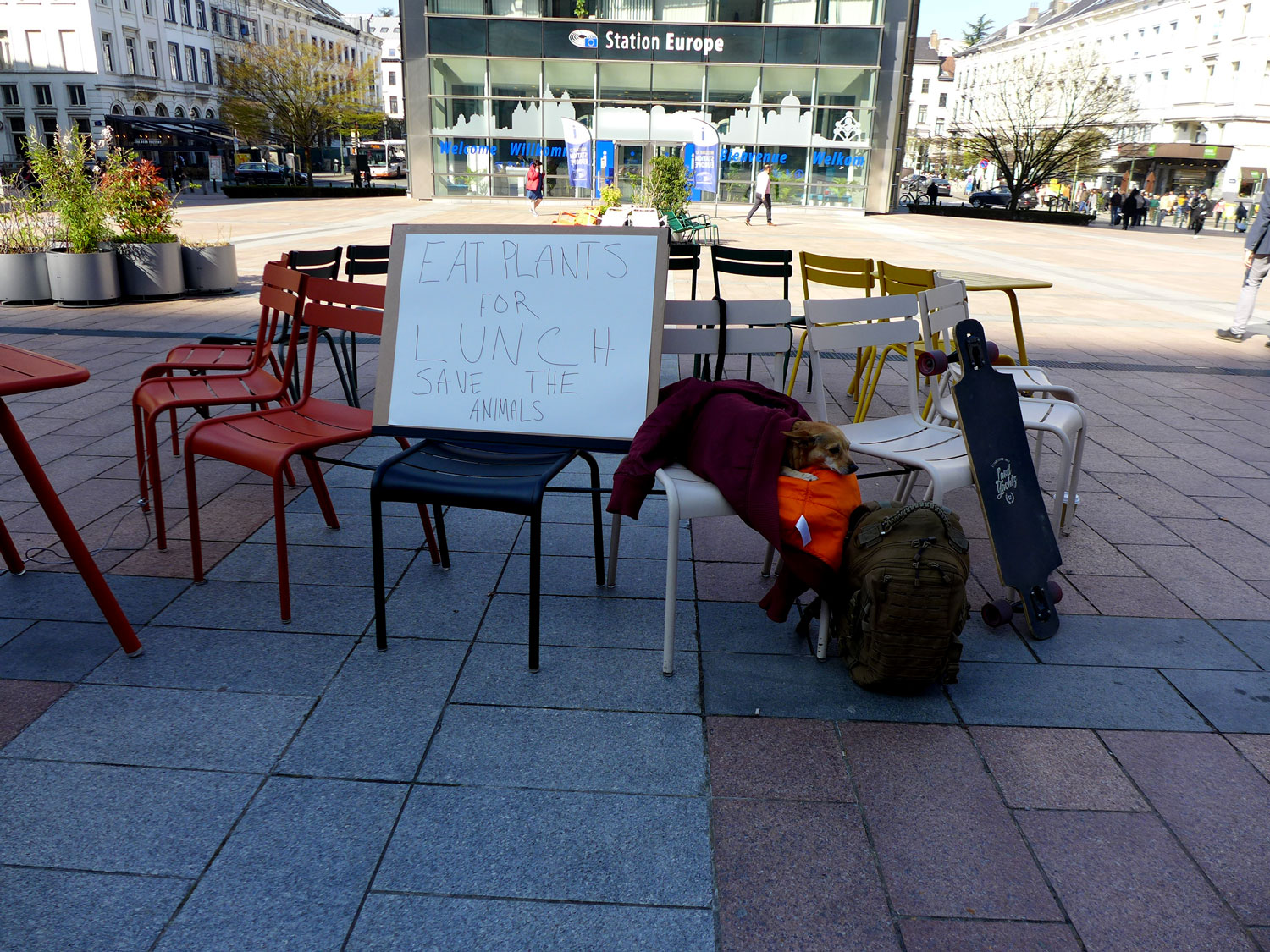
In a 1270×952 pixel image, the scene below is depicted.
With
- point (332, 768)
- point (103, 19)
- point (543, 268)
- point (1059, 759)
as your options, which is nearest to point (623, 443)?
point (543, 268)

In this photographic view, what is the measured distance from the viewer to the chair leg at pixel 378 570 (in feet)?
9.37

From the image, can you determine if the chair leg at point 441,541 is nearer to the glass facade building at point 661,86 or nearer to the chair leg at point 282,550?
the chair leg at point 282,550

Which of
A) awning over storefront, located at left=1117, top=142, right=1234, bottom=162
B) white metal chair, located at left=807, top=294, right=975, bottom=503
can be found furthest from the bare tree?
white metal chair, located at left=807, top=294, right=975, bottom=503

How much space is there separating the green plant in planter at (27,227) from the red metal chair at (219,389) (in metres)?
6.91

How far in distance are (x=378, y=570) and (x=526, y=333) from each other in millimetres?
1060

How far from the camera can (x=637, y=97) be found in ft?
92.5

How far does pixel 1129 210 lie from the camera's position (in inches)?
1240

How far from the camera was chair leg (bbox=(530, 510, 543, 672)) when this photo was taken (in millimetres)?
2738

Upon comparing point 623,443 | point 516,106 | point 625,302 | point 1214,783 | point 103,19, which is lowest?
point 1214,783

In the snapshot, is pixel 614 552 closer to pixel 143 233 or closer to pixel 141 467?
pixel 141 467

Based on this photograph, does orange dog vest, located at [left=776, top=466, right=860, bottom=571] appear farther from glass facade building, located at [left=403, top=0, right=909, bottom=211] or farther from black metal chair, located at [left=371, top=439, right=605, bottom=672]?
glass facade building, located at [left=403, top=0, right=909, bottom=211]

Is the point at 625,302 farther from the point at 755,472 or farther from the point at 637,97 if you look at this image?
the point at 637,97

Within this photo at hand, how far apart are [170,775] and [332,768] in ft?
1.34

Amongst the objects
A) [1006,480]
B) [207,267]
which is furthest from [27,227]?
[1006,480]
